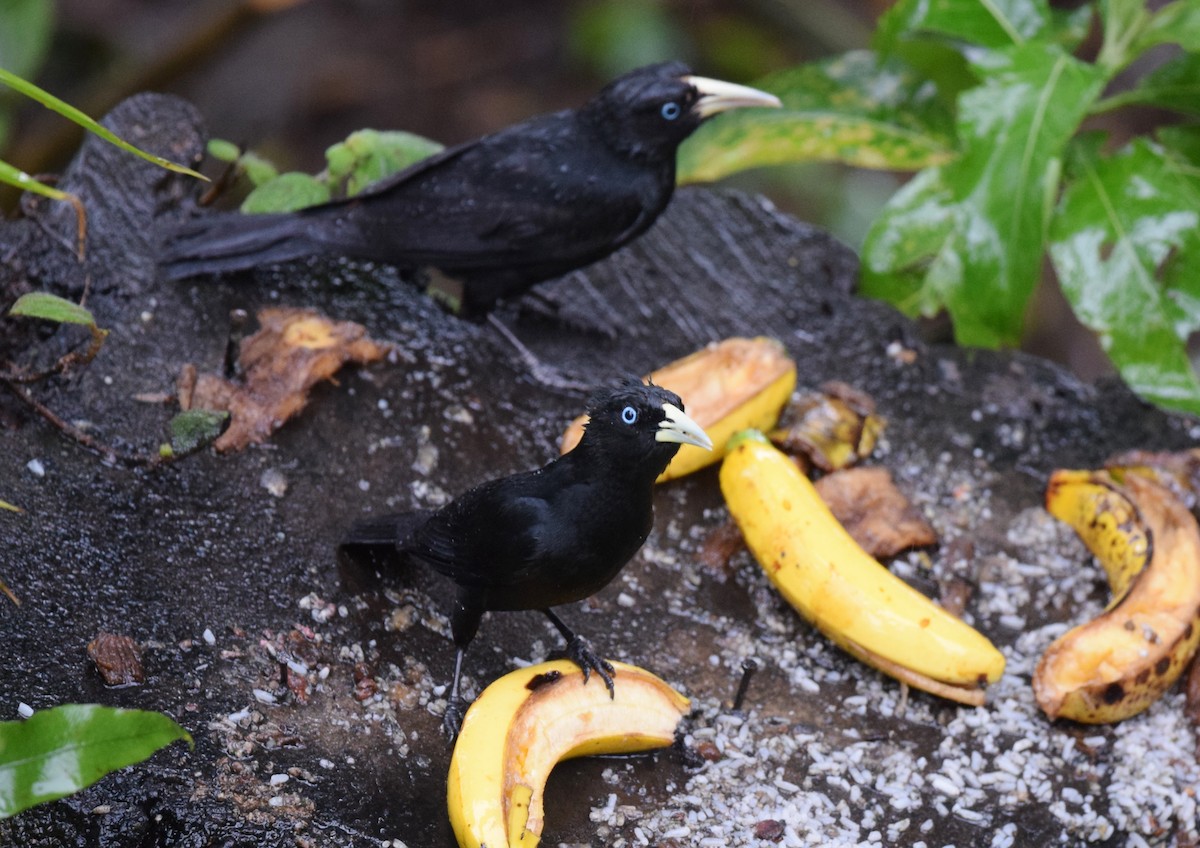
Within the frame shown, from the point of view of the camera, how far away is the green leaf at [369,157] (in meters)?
3.81

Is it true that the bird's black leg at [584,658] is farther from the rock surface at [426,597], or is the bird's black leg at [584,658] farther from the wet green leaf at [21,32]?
the wet green leaf at [21,32]

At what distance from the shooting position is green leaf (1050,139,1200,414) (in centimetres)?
371

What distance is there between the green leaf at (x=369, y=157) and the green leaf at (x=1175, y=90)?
7.03 feet

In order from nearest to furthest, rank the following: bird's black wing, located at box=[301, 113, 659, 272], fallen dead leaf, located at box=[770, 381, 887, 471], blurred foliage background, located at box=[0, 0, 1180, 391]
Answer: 1. fallen dead leaf, located at box=[770, 381, 887, 471]
2. bird's black wing, located at box=[301, 113, 659, 272]
3. blurred foliage background, located at box=[0, 0, 1180, 391]

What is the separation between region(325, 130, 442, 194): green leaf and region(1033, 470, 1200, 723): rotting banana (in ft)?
7.02

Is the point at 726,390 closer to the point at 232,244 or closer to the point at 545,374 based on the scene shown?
the point at 545,374

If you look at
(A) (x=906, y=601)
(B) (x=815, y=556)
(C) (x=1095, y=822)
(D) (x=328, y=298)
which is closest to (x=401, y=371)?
(D) (x=328, y=298)

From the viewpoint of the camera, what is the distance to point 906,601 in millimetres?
2943

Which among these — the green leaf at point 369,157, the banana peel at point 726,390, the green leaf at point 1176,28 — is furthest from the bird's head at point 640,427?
the green leaf at point 1176,28

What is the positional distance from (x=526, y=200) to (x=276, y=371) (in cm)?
91

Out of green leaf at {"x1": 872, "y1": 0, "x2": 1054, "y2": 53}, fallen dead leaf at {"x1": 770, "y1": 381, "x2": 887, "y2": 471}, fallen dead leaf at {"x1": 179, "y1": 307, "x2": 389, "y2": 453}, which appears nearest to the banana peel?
fallen dead leaf at {"x1": 770, "y1": 381, "x2": 887, "y2": 471}

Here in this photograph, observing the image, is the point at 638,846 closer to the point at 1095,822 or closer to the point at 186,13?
the point at 1095,822

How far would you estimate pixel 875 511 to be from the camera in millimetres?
3328

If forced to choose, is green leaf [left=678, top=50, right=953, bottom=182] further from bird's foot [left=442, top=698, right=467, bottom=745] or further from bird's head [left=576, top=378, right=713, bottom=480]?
bird's foot [left=442, top=698, right=467, bottom=745]
